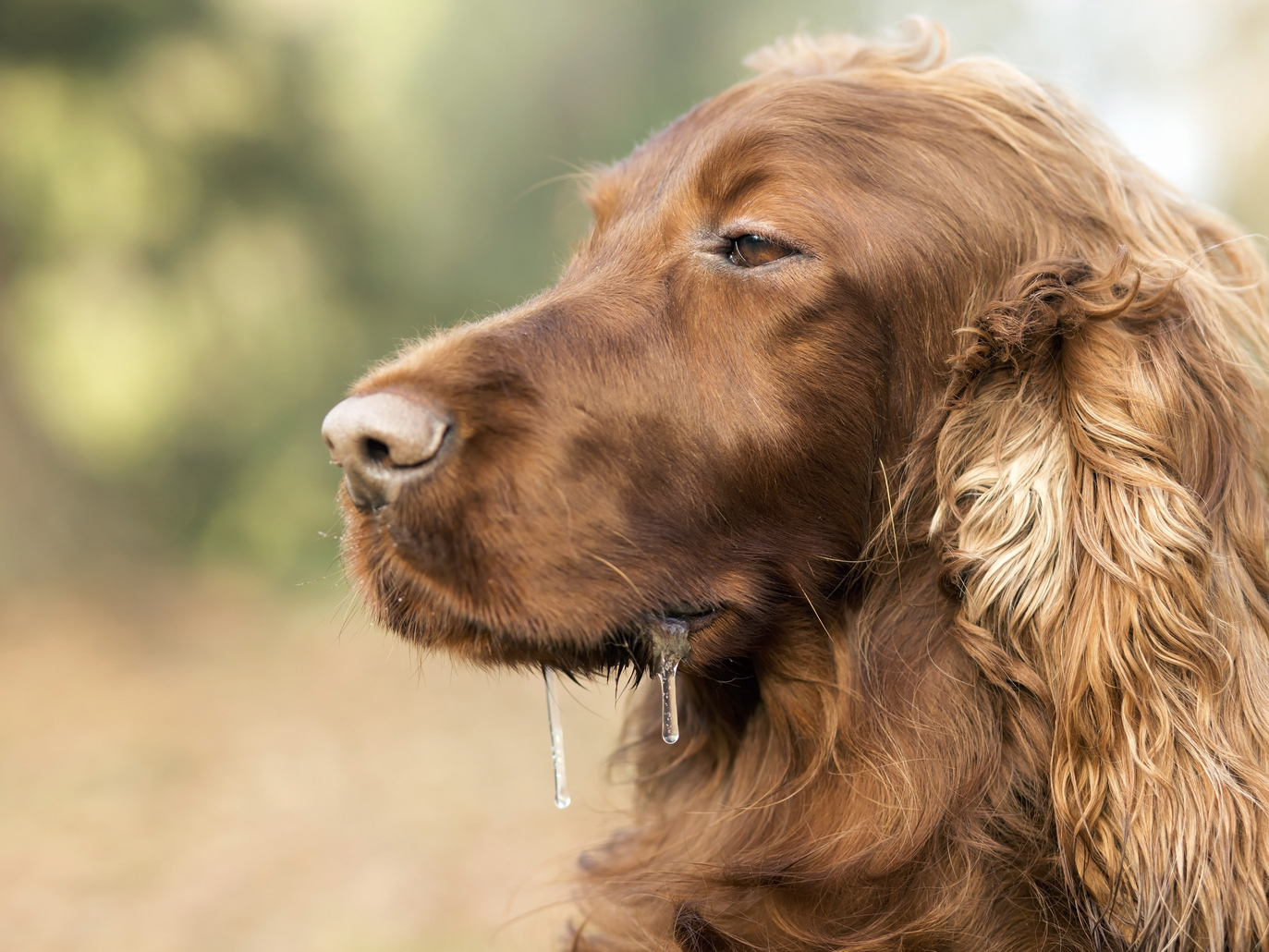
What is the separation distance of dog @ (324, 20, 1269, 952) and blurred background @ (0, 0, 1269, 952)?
3.87m

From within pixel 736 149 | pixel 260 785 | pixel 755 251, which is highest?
pixel 736 149

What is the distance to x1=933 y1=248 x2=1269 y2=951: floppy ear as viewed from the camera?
1777 millimetres

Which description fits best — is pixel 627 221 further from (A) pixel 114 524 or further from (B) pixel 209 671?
(A) pixel 114 524

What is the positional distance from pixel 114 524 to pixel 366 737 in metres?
3.40

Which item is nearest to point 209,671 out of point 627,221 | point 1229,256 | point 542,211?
point 542,211

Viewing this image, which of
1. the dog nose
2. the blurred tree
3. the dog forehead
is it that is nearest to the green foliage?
the blurred tree

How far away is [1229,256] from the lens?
8.15ft

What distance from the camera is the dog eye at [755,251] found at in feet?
6.81

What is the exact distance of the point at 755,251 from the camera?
2.09m

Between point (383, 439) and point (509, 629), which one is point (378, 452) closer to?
point (383, 439)

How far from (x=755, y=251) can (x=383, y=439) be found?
0.85 m

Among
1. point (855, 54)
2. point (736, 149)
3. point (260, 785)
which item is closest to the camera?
point (736, 149)

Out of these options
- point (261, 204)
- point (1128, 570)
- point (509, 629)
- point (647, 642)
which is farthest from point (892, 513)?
point (261, 204)

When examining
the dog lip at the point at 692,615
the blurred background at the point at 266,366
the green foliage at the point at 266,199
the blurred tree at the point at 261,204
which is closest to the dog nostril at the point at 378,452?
the dog lip at the point at 692,615
